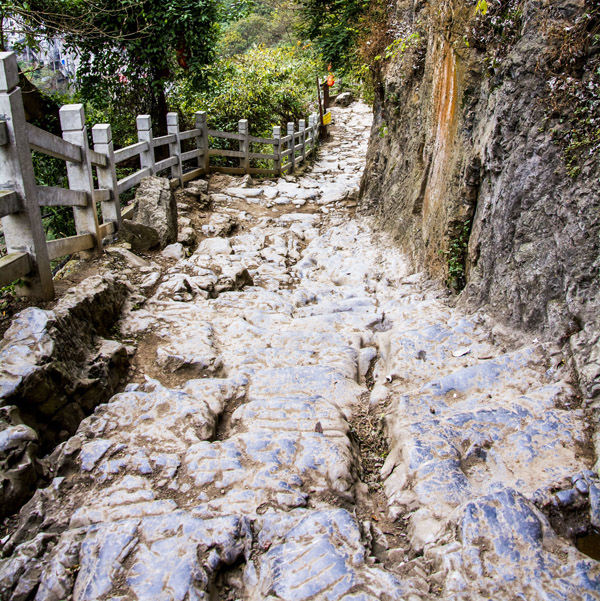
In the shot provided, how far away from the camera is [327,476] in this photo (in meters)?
2.73

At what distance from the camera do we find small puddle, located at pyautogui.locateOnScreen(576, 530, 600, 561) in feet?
6.92

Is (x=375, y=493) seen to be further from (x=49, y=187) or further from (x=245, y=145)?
(x=245, y=145)

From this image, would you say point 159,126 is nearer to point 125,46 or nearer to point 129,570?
point 125,46

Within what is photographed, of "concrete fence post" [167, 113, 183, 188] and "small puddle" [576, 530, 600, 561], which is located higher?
"small puddle" [576, 530, 600, 561]

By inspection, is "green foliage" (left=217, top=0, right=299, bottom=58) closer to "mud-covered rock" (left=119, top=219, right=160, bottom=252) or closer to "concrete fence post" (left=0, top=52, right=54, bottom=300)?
"mud-covered rock" (left=119, top=219, right=160, bottom=252)

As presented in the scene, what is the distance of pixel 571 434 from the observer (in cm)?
263

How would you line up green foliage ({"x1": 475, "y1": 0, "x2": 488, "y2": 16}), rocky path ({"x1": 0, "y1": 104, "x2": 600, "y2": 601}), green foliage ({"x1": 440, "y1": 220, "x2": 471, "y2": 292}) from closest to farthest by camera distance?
rocky path ({"x1": 0, "y1": 104, "x2": 600, "y2": 601}) < green foliage ({"x1": 475, "y1": 0, "x2": 488, "y2": 16}) < green foliage ({"x1": 440, "y1": 220, "x2": 471, "y2": 292})

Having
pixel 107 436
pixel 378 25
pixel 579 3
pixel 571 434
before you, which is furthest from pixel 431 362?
pixel 378 25

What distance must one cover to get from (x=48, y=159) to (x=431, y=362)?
28.4ft

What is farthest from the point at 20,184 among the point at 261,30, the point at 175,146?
the point at 261,30

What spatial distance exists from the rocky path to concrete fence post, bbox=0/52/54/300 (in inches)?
40.6

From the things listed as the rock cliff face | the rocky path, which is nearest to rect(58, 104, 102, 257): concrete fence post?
the rocky path

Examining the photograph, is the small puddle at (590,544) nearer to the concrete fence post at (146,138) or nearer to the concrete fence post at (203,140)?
the concrete fence post at (146,138)

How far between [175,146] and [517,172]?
27.4ft
